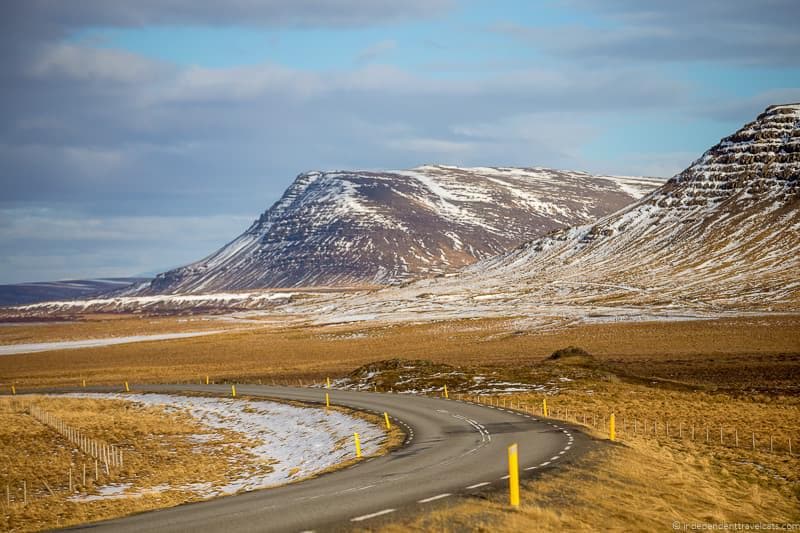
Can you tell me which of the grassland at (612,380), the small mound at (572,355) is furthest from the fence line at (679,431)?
the small mound at (572,355)

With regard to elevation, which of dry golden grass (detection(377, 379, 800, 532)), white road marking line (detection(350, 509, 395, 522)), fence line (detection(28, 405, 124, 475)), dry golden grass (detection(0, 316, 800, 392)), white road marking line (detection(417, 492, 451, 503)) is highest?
white road marking line (detection(350, 509, 395, 522))

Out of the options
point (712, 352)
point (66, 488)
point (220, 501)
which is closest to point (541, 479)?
point (220, 501)

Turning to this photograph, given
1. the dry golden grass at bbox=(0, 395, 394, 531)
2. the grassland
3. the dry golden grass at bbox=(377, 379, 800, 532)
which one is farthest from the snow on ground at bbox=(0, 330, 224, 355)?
the dry golden grass at bbox=(377, 379, 800, 532)

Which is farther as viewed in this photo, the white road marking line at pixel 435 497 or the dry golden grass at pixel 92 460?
the dry golden grass at pixel 92 460

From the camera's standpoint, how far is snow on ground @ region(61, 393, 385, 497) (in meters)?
33.8

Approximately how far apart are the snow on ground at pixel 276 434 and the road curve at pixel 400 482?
127 inches

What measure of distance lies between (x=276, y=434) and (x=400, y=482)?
2492 centimetres

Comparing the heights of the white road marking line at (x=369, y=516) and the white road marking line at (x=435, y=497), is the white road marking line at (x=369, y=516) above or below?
above

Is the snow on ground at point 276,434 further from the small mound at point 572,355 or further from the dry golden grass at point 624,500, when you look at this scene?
the small mound at point 572,355

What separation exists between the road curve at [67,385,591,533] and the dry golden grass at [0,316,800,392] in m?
27.3

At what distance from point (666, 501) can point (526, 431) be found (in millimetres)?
15125

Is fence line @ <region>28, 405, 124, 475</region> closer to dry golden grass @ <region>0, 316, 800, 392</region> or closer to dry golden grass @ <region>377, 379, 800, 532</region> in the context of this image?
dry golden grass @ <region>377, 379, 800, 532</region>

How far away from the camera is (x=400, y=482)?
24.0m

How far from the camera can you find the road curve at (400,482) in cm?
1919
